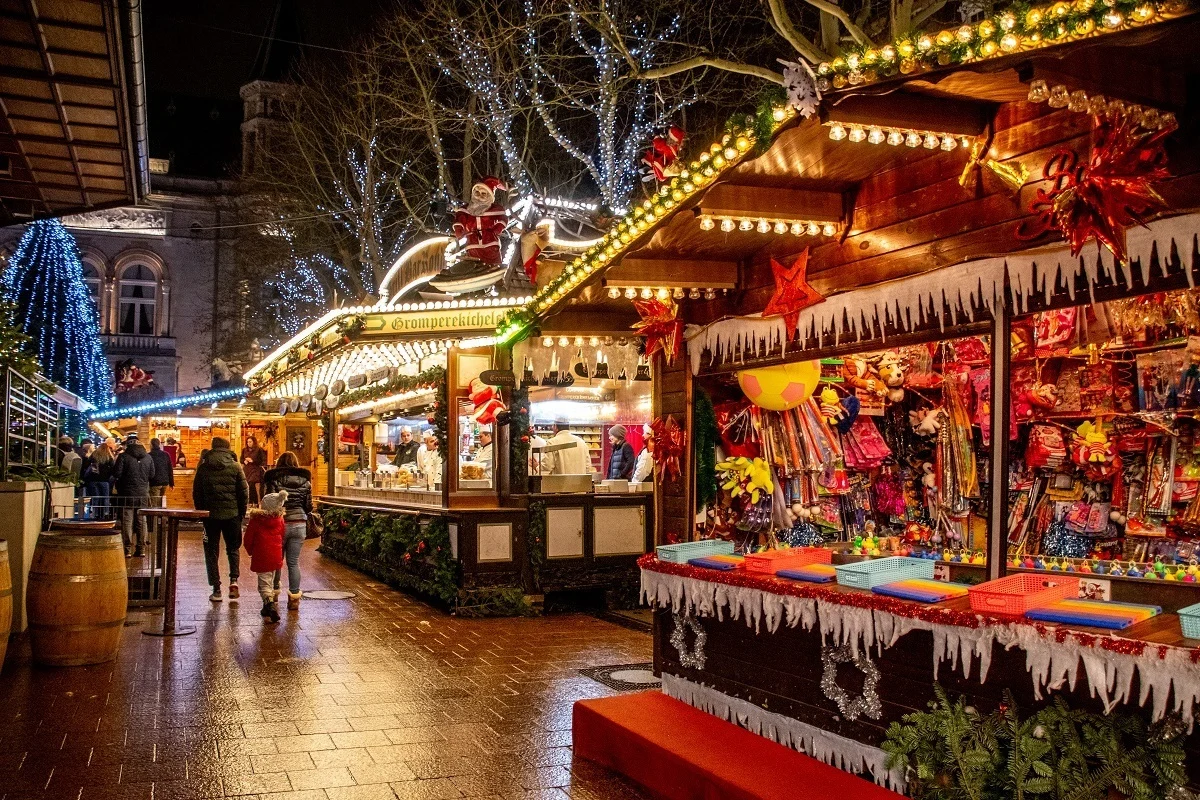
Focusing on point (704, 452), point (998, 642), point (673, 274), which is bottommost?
point (998, 642)

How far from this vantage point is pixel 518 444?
450 inches

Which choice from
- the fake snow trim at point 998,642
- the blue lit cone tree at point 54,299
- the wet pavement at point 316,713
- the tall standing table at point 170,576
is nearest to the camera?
the fake snow trim at point 998,642

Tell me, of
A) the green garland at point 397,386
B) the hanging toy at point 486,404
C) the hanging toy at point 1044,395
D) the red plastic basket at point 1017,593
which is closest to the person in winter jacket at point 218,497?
the green garland at point 397,386

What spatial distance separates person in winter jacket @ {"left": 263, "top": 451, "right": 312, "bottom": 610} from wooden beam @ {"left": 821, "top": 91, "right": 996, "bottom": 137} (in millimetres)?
8547

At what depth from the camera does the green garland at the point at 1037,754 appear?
130 inches

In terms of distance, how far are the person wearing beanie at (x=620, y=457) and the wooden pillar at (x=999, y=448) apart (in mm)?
8303

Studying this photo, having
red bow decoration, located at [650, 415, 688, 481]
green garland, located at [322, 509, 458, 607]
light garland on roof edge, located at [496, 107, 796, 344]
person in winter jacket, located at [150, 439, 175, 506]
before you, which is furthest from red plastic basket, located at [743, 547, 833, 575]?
person in winter jacket, located at [150, 439, 175, 506]

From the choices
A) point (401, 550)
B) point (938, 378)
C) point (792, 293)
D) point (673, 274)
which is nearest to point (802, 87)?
point (792, 293)

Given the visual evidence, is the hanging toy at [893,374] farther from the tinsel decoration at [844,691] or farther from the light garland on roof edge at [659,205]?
the tinsel decoration at [844,691]

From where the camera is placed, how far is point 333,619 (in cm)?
1039

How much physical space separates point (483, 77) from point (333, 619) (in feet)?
40.0

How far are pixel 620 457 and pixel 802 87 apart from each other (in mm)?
9321

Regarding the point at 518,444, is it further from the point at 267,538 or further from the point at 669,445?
the point at 669,445

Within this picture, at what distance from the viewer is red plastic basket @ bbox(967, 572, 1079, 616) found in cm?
392
